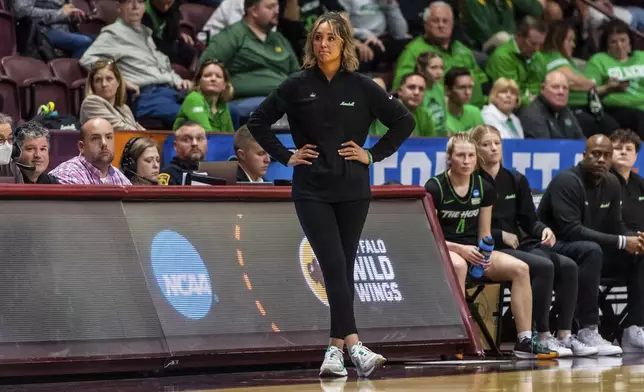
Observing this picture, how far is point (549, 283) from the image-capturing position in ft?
31.3

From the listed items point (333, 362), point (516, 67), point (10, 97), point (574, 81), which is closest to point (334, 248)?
point (333, 362)

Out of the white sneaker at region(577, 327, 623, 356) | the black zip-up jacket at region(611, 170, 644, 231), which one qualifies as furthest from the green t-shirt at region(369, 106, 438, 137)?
the white sneaker at region(577, 327, 623, 356)

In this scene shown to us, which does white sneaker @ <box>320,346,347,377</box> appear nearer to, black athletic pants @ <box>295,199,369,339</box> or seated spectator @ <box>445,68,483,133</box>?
black athletic pants @ <box>295,199,369,339</box>

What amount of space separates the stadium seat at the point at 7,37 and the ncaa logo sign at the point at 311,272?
4970 mm

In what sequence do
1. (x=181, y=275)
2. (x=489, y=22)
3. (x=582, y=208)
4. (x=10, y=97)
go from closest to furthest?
1. (x=181, y=275)
2. (x=582, y=208)
3. (x=10, y=97)
4. (x=489, y=22)

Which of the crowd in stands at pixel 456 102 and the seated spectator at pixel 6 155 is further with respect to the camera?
the crowd in stands at pixel 456 102

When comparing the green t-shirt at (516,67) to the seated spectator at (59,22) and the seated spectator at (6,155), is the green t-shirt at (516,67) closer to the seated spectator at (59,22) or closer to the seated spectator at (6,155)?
the seated spectator at (59,22)

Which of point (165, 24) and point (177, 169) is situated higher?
point (165, 24)

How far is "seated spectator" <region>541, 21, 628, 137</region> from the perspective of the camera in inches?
574

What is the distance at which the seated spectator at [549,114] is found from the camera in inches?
523

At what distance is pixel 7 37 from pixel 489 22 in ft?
20.6

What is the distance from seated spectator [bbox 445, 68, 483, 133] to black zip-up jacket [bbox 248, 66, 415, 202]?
551 centimetres

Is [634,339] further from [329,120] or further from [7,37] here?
[7,37]

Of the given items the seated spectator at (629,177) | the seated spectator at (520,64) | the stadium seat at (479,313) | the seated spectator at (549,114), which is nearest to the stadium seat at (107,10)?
the seated spectator at (549,114)
